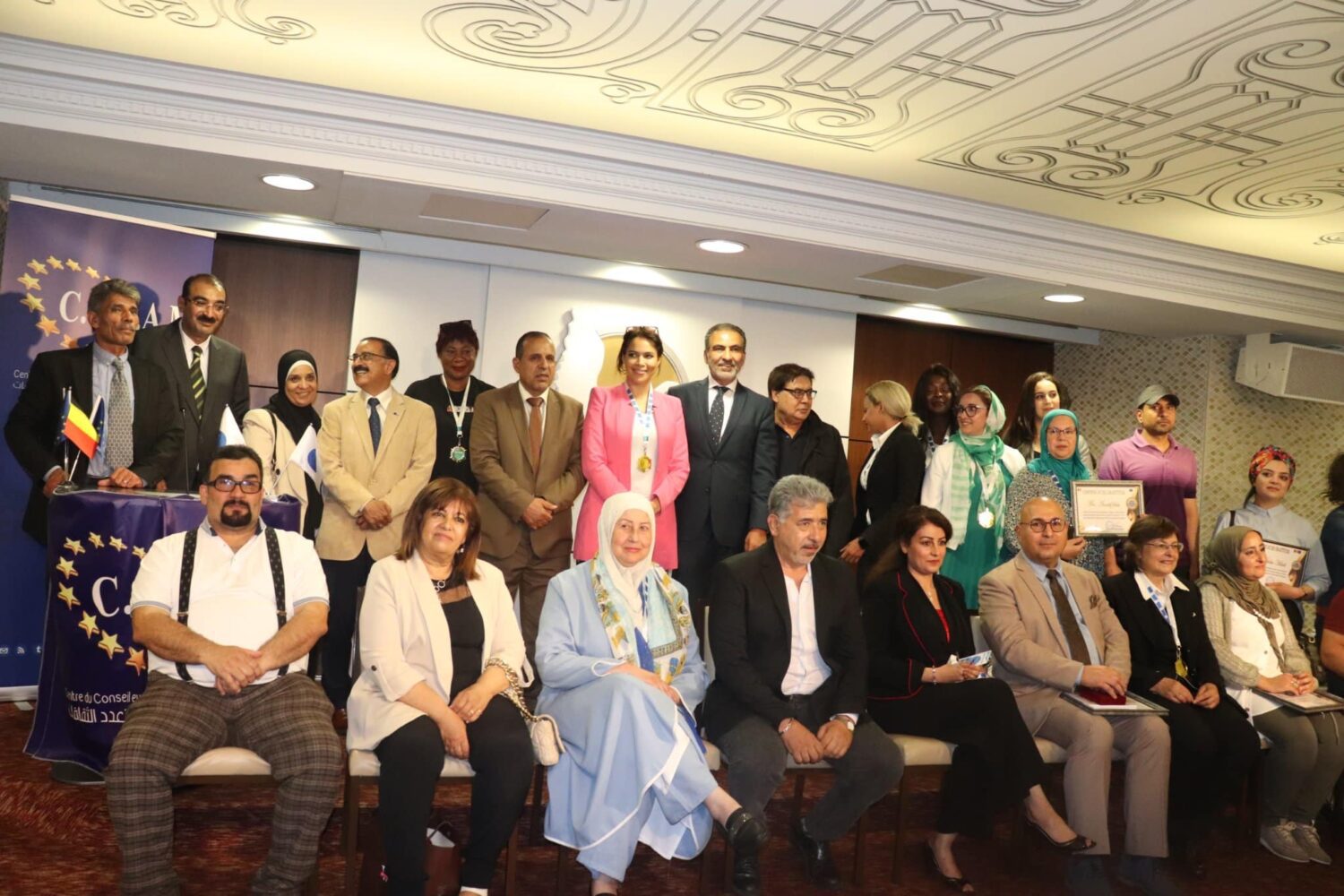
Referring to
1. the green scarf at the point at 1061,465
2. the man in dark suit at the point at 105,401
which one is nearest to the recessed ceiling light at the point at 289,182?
the man in dark suit at the point at 105,401

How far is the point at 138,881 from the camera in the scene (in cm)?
281

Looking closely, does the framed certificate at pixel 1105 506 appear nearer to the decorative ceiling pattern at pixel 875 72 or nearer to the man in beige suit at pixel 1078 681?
the man in beige suit at pixel 1078 681

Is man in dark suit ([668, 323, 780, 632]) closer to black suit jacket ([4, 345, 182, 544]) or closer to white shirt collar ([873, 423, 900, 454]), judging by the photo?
white shirt collar ([873, 423, 900, 454])

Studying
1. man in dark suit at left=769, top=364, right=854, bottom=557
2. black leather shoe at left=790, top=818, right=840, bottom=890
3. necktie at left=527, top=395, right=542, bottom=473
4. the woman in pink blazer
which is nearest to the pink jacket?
the woman in pink blazer

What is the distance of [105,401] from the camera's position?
173 inches

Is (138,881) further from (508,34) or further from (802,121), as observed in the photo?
(802,121)

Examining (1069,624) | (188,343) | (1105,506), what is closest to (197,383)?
(188,343)

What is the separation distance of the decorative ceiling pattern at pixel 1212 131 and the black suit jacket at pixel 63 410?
3584mm

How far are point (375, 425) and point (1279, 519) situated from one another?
4530mm

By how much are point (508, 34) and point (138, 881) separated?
118 inches

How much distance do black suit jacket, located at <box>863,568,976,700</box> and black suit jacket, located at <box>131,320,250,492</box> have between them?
9.23ft

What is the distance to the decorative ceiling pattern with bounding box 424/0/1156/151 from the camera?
359 cm

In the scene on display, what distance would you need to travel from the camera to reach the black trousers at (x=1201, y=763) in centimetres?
416

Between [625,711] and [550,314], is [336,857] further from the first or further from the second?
[550,314]
